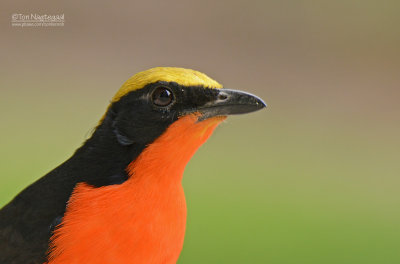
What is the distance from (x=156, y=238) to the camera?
2350 mm

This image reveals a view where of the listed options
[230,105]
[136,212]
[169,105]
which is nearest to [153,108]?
[169,105]

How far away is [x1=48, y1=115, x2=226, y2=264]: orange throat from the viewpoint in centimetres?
229

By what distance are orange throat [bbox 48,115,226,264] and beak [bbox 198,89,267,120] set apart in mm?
40

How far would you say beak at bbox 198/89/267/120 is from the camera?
2.36 metres

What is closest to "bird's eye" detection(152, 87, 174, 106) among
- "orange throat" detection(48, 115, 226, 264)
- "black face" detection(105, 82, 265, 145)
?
"black face" detection(105, 82, 265, 145)

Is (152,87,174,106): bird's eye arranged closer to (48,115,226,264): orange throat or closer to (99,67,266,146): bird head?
(99,67,266,146): bird head

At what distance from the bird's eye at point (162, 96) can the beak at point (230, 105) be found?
14 cm

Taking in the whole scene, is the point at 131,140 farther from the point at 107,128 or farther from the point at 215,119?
the point at 215,119

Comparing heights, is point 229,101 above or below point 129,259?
above

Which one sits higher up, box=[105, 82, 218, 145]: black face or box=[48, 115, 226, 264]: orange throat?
box=[105, 82, 218, 145]: black face

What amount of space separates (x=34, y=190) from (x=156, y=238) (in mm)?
682

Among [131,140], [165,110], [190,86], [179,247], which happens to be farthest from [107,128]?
[179,247]

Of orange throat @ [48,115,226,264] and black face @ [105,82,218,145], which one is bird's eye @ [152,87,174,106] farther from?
orange throat @ [48,115,226,264]

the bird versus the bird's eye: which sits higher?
the bird's eye
